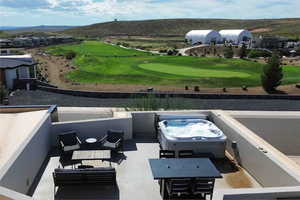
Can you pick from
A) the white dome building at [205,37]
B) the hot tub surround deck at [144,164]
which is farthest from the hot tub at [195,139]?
the white dome building at [205,37]

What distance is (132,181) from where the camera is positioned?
7.89m

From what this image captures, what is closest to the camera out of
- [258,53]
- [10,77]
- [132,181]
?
[132,181]

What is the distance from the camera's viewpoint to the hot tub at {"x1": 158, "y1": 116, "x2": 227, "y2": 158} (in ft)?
29.8

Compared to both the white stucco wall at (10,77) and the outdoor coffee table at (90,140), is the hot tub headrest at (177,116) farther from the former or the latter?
the white stucco wall at (10,77)

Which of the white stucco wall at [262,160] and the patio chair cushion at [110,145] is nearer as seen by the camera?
the white stucco wall at [262,160]

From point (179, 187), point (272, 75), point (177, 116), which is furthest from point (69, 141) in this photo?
point (272, 75)

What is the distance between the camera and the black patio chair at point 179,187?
22.1 feet

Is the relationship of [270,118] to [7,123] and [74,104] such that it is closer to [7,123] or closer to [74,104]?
[7,123]

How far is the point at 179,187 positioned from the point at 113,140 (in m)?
3.43

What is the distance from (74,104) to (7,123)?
12.1 m

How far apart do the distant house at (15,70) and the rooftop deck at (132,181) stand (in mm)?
18727

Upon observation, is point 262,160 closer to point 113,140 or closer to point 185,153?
point 185,153

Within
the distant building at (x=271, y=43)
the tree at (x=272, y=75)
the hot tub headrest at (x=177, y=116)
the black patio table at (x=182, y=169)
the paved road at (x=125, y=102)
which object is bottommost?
the paved road at (x=125, y=102)

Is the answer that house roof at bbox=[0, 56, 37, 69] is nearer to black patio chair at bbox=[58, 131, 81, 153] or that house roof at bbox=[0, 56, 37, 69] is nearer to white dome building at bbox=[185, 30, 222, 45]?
black patio chair at bbox=[58, 131, 81, 153]
